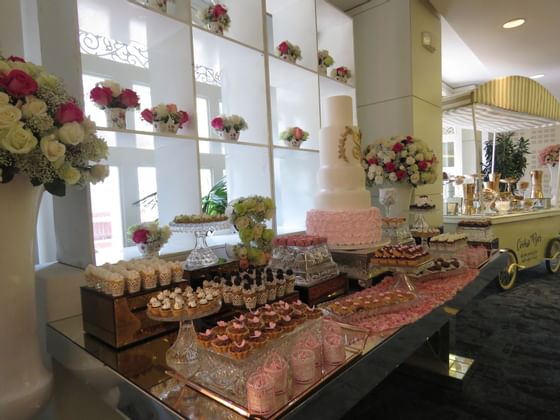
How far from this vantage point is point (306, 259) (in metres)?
1.50

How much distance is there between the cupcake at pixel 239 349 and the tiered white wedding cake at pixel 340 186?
1012 mm

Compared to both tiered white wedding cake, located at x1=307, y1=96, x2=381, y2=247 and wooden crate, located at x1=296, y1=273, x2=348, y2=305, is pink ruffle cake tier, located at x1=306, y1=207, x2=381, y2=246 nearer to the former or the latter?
tiered white wedding cake, located at x1=307, y1=96, x2=381, y2=247

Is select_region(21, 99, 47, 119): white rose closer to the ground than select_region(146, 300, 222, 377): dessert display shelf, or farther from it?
farther from it

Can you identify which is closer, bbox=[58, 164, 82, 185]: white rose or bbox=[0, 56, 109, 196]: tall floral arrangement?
bbox=[0, 56, 109, 196]: tall floral arrangement

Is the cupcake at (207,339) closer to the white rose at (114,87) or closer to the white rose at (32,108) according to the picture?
the white rose at (32,108)

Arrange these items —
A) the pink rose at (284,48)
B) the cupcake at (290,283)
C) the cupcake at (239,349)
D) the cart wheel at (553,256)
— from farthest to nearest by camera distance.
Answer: the cart wheel at (553,256) → the pink rose at (284,48) → the cupcake at (290,283) → the cupcake at (239,349)

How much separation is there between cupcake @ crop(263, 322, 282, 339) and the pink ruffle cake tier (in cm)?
90

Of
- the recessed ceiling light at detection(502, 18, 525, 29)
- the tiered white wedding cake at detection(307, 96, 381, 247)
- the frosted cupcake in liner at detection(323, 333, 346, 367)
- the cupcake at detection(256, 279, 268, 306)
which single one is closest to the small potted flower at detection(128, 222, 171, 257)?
the cupcake at detection(256, 279, 268, 306)

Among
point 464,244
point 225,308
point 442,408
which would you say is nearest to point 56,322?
point 225,308

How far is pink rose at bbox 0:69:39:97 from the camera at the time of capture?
890 millimetres

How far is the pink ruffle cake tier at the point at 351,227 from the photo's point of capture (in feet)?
5.73

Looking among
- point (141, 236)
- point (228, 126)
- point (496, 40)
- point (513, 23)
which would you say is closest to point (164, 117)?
point (228, 126)

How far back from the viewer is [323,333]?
98 centimetres

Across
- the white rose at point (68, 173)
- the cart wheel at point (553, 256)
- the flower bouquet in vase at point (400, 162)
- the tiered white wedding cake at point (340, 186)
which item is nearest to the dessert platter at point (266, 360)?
the white rose at point (68, 173)
